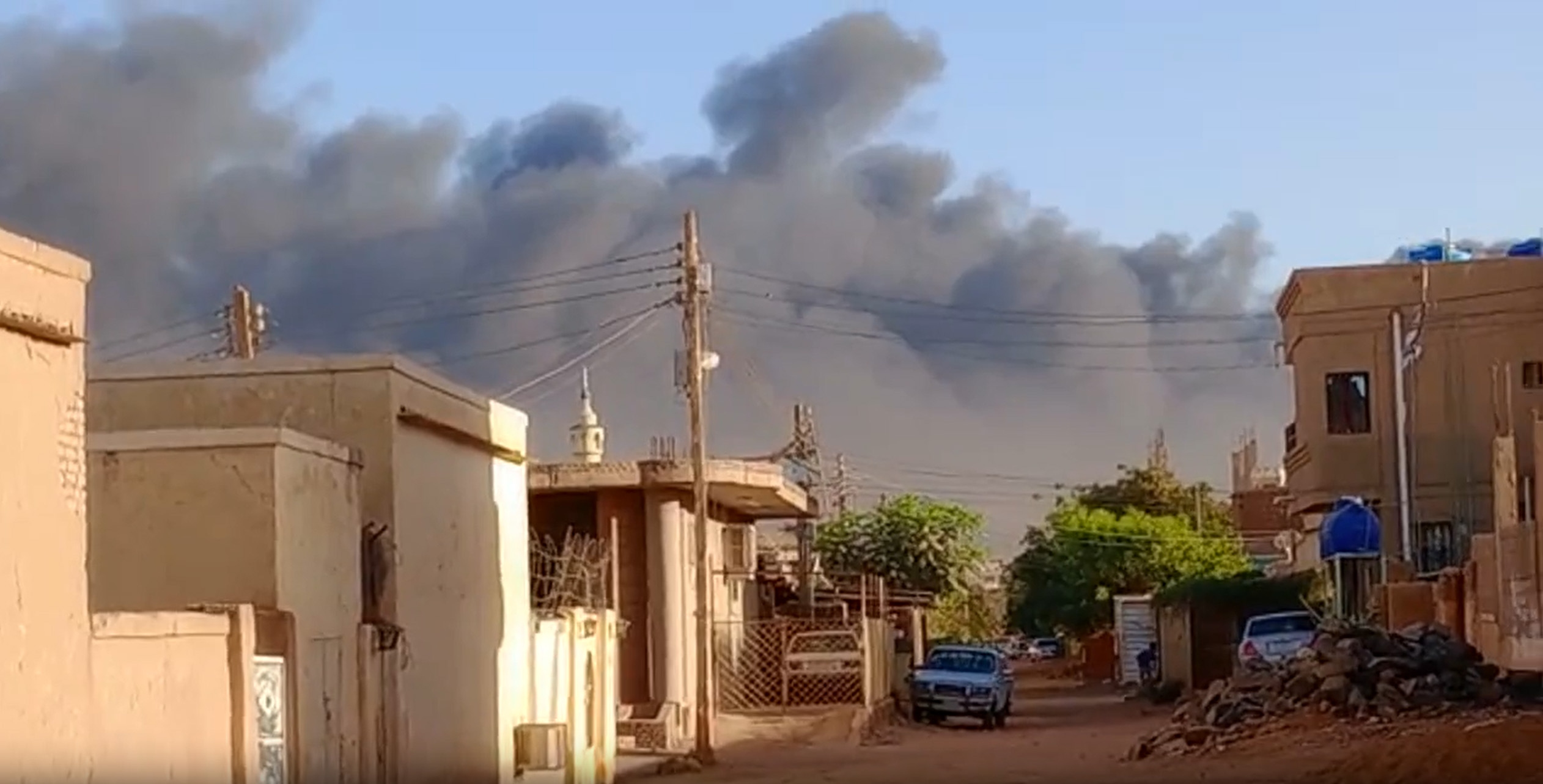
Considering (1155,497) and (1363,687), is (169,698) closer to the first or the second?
(1363,687)

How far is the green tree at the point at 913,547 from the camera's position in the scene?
7794cm

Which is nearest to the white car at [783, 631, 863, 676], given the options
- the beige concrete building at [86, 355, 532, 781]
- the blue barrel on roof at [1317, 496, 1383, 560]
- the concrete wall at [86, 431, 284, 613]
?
the blue barrel on roof at [1317, 496, 1383, 560]

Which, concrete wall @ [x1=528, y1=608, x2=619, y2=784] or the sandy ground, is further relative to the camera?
concrete wall @ [x1=528, y1=608, x2=619, y2=784]

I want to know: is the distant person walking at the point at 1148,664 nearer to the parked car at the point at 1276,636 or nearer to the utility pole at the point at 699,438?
the parked car at the point at 1276,636

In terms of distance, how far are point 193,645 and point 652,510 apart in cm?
2504

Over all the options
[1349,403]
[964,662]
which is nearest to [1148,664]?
[1349,403]

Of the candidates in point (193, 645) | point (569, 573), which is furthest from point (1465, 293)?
point (193, 645)

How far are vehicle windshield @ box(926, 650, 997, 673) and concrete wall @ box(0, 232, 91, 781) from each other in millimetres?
37008

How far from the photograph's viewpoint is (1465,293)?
176 feet

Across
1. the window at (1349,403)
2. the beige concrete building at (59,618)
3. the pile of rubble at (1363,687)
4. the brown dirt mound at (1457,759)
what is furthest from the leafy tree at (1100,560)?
the beige concrete building at (59,618)

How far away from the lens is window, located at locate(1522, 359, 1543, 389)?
5369 centimetres

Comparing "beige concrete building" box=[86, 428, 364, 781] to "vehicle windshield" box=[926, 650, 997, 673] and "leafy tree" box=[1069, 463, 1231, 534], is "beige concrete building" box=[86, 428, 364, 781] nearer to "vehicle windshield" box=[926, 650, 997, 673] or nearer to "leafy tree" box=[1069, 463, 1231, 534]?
"vehicle windshield" box=[926, 650, 997, 673]

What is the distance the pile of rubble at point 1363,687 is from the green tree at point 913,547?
42315 millimetres

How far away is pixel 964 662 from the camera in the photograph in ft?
→ 165
